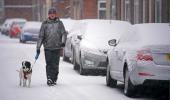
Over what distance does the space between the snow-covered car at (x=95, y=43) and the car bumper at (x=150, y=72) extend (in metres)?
6.55

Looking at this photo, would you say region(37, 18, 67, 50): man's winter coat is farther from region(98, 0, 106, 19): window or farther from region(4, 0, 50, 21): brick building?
region(4, 0, 50, 21): brick building

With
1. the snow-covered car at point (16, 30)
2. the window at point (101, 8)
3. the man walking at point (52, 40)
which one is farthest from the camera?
the snow-covered car at point (16, 30)

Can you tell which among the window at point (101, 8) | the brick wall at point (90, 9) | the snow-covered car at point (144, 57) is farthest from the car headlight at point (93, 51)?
the brick wall at point (90, 9)

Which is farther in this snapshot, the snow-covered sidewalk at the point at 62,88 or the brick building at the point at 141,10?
the brick building at the point at 141,10

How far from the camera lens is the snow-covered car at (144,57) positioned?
1586cm

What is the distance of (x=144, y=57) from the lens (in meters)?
16.0

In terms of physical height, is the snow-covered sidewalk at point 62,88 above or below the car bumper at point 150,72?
below

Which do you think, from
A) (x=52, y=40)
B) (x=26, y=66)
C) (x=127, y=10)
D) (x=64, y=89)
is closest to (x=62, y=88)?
(x=64, y=89)

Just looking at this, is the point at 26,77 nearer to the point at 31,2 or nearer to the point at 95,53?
the point at 95,53

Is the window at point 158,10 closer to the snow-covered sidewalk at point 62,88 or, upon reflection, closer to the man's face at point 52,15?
the snow-covered sidewalk at point 62,88

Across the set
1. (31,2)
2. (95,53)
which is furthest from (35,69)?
(31,2)

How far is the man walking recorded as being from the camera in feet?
65.0

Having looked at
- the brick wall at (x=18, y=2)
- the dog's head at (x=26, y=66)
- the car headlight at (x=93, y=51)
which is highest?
the brick wall at (x=18, y=2)

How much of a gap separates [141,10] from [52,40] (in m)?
16.1
